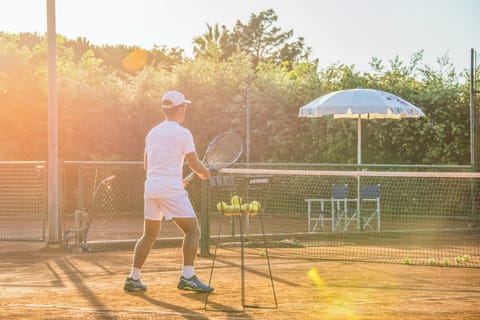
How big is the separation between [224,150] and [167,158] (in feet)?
2.18

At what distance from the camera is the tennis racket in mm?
9258

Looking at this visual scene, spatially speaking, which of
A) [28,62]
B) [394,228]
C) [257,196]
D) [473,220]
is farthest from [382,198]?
[28,62]

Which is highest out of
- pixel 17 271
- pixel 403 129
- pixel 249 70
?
pixel 249 70

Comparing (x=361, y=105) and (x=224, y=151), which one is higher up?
(x=361, y=105)

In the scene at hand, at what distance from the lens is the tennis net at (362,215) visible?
50.8ft

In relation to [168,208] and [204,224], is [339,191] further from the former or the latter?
[168,208]

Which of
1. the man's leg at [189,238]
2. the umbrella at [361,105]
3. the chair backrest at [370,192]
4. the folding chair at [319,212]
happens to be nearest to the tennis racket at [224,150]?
the man's leg at [189,238]

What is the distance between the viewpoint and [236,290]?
9.68m

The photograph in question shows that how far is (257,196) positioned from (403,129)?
6.90 metres

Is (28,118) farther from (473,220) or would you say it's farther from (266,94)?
(473,220)

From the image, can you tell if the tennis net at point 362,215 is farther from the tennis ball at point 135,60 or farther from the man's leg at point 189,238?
the tennis ball at point 135,60

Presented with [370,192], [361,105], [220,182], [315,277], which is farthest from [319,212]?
[220,182]

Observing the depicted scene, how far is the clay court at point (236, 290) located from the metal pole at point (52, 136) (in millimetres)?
884

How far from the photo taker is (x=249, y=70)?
29281 mm
